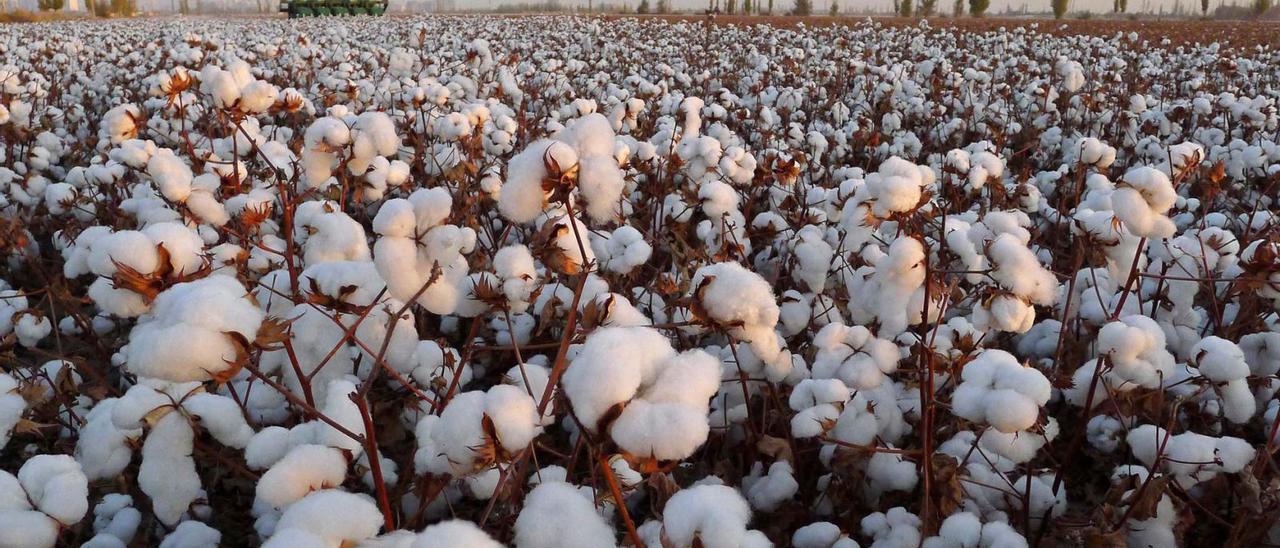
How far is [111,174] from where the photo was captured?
3607mm

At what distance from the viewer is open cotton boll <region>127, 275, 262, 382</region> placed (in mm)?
987

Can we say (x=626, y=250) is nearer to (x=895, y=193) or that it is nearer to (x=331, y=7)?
(x=895, y=193)

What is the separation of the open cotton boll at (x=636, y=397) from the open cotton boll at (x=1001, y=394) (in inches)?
28.4

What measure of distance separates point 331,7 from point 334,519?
38368 millimetres

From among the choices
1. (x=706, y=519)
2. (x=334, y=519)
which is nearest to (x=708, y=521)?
(x=706, y=519)

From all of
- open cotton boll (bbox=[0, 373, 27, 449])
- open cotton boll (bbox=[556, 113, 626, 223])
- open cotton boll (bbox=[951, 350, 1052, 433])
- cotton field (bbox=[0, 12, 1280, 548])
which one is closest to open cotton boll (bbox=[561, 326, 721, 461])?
cotton field (bbox=[0, 12, 1280, 548])

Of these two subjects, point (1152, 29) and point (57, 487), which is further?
point (1152, 29)

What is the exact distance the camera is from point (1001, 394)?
1394 mm

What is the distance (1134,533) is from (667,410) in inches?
48.7

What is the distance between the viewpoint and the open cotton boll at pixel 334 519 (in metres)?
0.90

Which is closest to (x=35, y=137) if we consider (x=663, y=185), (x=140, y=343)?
(x=663, y=185)

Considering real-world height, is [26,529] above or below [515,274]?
below

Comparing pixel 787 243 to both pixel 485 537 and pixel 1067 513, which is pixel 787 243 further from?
pixel 485 537

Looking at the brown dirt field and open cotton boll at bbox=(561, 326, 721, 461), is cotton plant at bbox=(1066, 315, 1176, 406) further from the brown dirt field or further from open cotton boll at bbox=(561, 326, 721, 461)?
the brown dirt field
